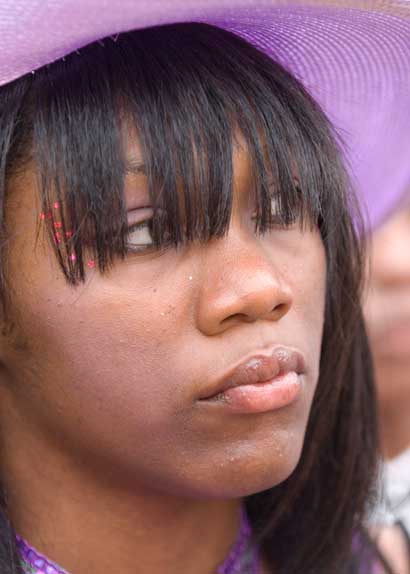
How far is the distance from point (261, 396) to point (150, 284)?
188mm

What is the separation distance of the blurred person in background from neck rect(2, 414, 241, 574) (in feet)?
2.92

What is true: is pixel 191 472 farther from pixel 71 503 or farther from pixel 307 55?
pixel 307 55

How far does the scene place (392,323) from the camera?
90.3 inches

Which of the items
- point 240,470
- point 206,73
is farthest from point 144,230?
point 240,470

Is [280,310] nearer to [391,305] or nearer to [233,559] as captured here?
[233,559]

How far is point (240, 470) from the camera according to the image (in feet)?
3.78

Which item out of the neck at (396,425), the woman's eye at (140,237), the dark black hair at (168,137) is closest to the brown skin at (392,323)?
the neck at (396,425)

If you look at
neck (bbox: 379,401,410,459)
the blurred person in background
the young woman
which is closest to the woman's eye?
the young woman

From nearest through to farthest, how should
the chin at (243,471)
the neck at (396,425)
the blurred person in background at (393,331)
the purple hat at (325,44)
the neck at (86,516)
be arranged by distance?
the purple hat at (325,44), the chin at (243,471), the neck at (86,516), the blurred person in background at (393,331), the neck at (396,425)

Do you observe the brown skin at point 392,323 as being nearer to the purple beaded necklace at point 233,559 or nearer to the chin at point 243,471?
the purple beaded necklace at point 233,559

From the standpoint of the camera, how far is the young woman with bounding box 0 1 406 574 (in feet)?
3.61

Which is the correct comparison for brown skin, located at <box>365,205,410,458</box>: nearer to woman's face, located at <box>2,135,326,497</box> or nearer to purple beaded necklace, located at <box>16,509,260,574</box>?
purple beaded necklace, located at <box>16,509,260,574</box>

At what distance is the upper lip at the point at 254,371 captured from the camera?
1.11 m

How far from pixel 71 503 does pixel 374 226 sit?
0.79 metres
